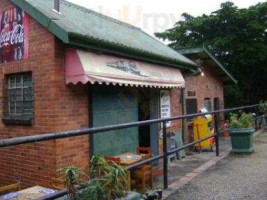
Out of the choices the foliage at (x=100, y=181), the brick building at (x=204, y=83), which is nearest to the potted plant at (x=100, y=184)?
the foliage at (x=100, y=181)

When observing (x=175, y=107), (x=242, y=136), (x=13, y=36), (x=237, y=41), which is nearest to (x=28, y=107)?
(x=13, y=36)

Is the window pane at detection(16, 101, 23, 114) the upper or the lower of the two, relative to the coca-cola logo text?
lower

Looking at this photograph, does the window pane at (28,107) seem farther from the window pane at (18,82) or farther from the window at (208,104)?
the window at (208,104)

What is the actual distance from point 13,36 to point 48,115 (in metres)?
1.78

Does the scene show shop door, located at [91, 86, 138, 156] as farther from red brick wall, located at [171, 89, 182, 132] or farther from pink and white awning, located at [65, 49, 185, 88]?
red brick wall, located at [171, 89, 182, 132]

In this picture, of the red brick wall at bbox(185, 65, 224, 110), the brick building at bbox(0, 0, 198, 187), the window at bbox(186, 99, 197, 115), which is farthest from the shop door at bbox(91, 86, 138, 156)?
the red brick wall at bbox(185, 65, 224, 110)

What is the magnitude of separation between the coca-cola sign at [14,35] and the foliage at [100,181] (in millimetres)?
3612

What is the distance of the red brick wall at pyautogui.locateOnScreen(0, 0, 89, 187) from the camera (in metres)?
5.57

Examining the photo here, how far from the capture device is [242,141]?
7871 millimetres

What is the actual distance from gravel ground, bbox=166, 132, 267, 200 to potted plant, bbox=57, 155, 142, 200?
5.87 ft

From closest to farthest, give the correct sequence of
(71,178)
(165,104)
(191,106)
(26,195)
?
(71,178) → (26,195) → (165,104) → (191,106)

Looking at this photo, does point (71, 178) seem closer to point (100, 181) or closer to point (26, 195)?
point (100, 181)

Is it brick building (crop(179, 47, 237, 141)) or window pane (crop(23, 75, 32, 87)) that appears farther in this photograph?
brick building (crop(179, 47, 237, 141))

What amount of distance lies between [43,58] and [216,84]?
36.5ft
